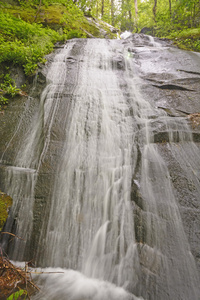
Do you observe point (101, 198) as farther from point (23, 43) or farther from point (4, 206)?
point (23, 43)

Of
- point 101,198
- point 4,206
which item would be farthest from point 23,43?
point 101,198

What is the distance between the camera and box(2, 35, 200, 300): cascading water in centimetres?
234

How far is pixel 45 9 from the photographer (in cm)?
870

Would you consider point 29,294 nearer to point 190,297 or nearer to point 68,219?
point 68,219

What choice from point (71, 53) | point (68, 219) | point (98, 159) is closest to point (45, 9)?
point (71, 53)

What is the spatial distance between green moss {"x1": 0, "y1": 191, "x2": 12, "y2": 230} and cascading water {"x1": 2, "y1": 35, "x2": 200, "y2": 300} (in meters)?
0.19

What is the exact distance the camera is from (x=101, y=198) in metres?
3.04

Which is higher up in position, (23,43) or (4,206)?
(23,43)

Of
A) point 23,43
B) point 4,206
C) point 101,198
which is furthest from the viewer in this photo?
point 23,43

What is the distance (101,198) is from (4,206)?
1773 mm

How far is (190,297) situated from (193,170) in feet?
6.56

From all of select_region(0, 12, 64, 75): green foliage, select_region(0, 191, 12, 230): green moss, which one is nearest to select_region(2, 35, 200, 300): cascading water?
select_region(0, 191, 12, 230): green moss

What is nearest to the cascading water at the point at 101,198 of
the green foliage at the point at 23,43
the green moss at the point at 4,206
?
the green moss at the point at 4,206

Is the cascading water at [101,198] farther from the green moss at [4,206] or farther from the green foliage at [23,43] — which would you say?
the green foliage at [23,43]
